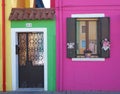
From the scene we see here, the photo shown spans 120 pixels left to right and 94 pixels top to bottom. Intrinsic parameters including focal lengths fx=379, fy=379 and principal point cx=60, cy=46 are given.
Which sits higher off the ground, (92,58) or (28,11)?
(28,11)

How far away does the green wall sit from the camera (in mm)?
13922

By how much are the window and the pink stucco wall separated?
0.68 ft

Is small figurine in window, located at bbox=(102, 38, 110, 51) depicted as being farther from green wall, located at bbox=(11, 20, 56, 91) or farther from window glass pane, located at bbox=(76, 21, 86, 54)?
green wall, located at bbox=(11, 20, 56, 91)

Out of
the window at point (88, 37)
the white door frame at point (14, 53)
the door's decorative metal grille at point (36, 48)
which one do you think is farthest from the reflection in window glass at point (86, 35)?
the door's decorative metal grille at point (36, 48)

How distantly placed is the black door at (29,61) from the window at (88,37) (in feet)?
4.21

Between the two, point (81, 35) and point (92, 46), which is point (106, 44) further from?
point (81, 35)

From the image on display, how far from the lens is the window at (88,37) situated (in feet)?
44.9

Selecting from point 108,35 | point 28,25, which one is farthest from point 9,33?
point 108,35

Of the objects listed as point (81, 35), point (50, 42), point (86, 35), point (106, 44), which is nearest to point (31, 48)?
point (50, 42)

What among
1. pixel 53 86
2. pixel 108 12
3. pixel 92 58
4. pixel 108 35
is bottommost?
pixel 53 86

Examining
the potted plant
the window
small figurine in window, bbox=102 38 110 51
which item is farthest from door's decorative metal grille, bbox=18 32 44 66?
small figurine in window, bbox=102 38 110 51

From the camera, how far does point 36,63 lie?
1451 centimetres

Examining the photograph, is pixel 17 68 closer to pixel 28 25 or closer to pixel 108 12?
pixel 28 25

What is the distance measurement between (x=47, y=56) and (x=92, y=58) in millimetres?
1654
